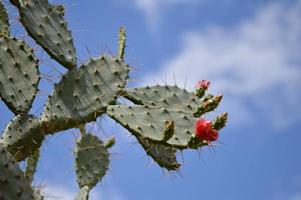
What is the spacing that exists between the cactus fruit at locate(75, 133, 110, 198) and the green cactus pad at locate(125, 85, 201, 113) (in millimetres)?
491

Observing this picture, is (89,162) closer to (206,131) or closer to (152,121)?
(152,121)

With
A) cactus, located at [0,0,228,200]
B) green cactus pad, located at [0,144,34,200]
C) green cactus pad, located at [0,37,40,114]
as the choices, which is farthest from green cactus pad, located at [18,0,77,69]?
green cactus pad, located at [0,144,34,200]

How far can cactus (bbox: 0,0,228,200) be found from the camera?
322 centimetres

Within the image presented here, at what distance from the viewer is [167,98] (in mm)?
3658

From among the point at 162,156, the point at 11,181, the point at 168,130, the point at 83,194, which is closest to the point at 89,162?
the point at 83,194

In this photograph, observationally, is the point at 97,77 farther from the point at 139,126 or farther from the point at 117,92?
the point at 139,126

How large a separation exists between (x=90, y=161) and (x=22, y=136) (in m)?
0.68

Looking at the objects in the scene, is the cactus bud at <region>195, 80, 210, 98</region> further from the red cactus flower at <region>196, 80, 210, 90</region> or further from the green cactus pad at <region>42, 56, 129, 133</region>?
the green cactus pad at <region>42, 56, 129, 133</region>

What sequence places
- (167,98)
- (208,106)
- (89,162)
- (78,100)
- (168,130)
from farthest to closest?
(89,162) → (167,98) → (208,106) → (78,100) → (168,130)

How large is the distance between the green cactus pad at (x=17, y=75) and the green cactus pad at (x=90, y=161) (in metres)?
0.62

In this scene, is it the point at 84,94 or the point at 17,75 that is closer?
the point at 17,75

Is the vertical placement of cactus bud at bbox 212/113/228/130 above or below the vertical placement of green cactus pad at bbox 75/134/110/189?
below

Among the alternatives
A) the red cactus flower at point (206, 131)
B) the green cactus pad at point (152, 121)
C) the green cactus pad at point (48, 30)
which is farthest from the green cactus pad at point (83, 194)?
the red cactus flower at point (206, 131)

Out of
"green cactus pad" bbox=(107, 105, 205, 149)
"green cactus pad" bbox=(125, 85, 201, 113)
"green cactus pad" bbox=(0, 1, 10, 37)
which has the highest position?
"green cactus pad" bbox=(0, 1, 10, 37)
